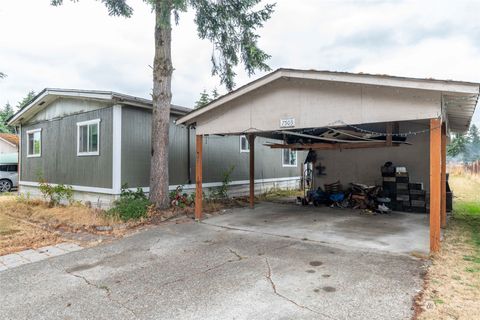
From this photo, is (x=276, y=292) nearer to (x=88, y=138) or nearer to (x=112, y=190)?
(x=112, y=190)

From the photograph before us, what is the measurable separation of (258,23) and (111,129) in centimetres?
524

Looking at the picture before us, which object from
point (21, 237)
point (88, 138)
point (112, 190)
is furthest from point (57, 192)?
point (21, 237)

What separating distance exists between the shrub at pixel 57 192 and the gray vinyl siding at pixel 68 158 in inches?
15.7

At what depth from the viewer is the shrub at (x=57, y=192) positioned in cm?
895

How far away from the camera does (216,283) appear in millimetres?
3682

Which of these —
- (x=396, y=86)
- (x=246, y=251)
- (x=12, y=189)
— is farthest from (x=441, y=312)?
(x=12, y=189)

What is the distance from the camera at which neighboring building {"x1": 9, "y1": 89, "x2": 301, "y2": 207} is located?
827 cm

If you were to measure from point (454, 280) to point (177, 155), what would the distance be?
7569mm

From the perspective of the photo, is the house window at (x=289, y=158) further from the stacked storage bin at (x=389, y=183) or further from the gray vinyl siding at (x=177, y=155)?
the stacked storage bin at (x=389, y=183)

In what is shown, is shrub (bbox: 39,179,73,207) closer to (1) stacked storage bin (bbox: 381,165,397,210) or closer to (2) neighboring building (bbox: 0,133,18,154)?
(1) stacked storage bin (bbox: 381,165,397,210)

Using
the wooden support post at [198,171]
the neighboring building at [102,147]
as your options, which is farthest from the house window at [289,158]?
the wooden support post at [198,171]

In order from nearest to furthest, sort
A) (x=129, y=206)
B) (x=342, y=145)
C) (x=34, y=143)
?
1. (x=129, y=206)
2. (x=342, y=145)
3. (x=34, y=143)

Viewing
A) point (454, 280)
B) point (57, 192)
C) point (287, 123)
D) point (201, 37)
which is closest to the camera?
point (454, 280)

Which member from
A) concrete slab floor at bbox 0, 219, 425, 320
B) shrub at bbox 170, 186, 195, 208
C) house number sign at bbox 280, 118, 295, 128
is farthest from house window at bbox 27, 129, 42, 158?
house number sign at bbox 280, 118, 295, 128
